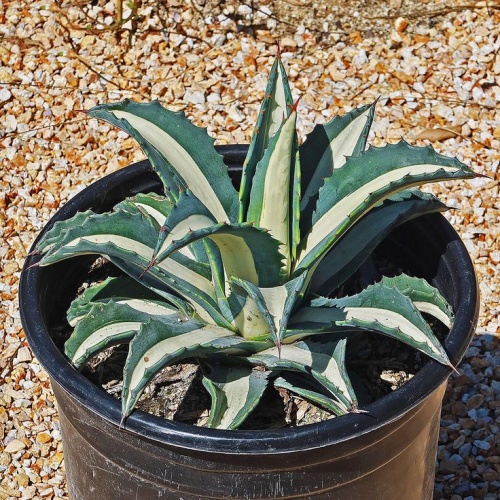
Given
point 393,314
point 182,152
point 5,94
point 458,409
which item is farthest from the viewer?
point 5,94

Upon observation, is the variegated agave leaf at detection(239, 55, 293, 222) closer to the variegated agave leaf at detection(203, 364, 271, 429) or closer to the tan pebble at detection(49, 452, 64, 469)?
the variegated agave leaf at detection(203, 364, 271, 429)

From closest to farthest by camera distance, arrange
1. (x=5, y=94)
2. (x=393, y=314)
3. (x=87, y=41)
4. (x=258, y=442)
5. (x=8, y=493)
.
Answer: (x=258, y=442), (x=393, y=314), (x=8, y=493), (x=5, y=94), (x=87, y=41)

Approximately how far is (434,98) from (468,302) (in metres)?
1.52

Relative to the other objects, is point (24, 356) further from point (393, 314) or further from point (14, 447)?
point (393, 314)

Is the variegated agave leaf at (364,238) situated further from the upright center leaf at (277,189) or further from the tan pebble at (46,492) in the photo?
the tan pebble at (46,492)

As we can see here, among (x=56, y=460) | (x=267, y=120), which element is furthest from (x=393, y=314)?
(x=56, y=460)

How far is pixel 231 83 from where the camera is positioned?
2908mm

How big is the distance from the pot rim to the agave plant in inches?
1.4

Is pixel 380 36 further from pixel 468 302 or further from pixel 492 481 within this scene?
pixel 468 302

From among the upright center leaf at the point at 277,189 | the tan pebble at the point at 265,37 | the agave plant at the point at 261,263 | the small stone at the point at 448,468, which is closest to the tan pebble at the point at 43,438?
the agave plant at the point at 261,263

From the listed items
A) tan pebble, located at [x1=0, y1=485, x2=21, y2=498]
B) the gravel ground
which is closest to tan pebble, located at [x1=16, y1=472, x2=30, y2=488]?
tan pebble, located at [x1=0, y1=485, x2=21, y2=498]

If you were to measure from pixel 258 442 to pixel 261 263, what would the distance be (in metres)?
0.29

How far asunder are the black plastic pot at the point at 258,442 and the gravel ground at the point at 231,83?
0.82 m

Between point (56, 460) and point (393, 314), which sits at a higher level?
point (393, 314)
